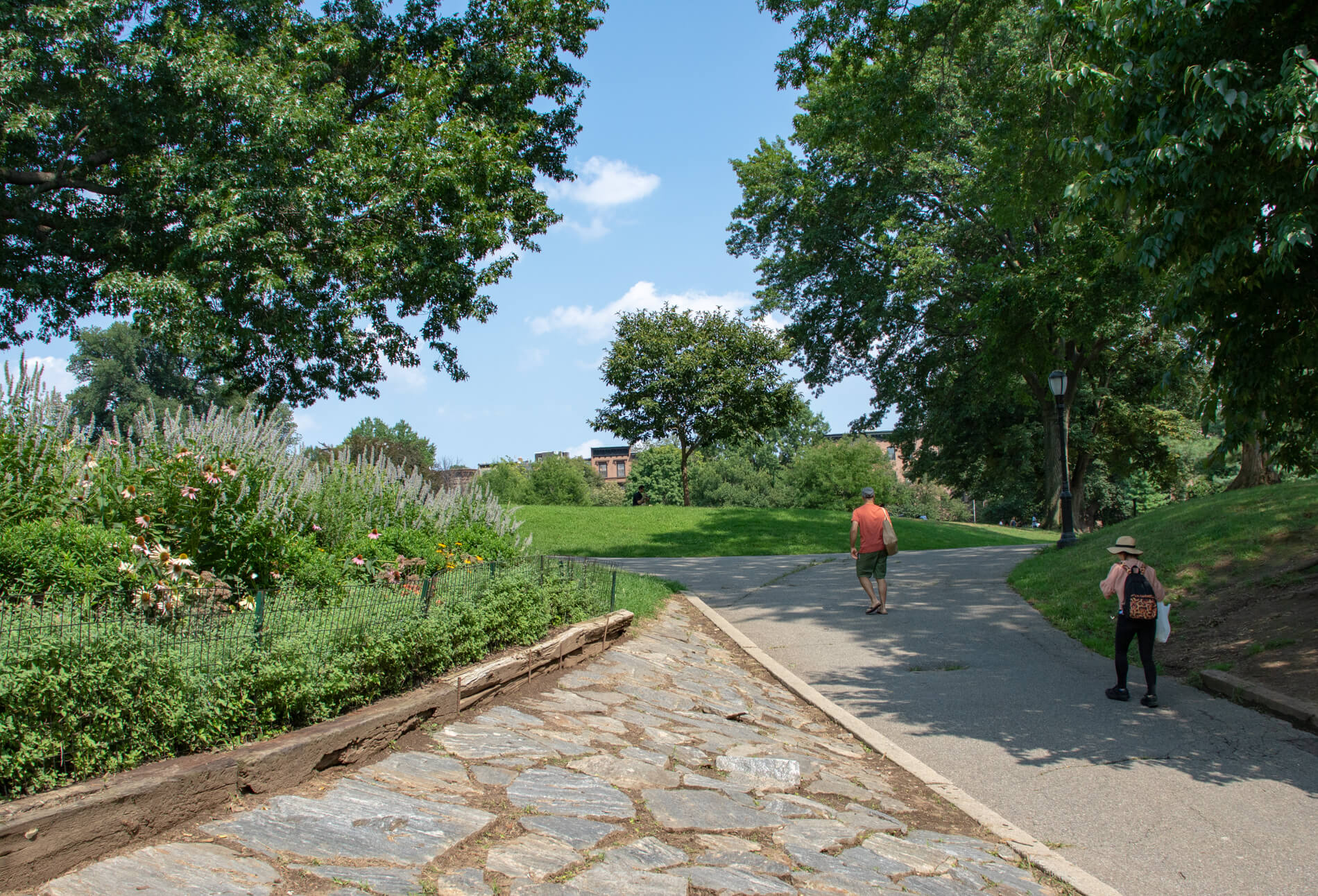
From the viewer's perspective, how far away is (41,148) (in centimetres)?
1492

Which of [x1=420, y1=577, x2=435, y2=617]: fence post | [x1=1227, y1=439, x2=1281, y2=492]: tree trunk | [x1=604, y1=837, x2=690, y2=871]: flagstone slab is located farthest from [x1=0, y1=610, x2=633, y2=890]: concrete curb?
[x1=1227, y1=439, x2=1281, y2=492]: tree trunk

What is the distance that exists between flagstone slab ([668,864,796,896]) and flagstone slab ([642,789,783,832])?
1.53 ft

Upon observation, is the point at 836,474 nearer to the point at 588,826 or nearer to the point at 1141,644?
the point at 1141,644

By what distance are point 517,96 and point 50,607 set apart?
A: 1564 centimetres

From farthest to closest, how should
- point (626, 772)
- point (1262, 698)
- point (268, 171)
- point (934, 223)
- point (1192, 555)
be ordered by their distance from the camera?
point (934, 223) < point (268, 171) < point (1192, 555) < point (1262, 698) < point (626, 772)

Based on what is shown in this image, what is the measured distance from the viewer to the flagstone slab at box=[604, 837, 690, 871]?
3818mm

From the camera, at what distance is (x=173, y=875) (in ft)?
9.86

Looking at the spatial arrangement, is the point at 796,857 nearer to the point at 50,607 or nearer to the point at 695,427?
the point at 50,607

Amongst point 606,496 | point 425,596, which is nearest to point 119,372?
point 606,496

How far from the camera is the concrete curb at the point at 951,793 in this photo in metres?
4.26

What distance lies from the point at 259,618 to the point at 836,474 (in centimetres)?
6811

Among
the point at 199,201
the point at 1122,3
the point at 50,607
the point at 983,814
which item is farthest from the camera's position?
the point at 199,201

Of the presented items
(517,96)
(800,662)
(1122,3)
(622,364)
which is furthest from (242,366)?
(622,364)

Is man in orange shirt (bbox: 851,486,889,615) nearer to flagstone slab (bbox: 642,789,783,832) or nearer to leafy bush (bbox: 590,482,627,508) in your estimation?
flagstone slab (bbox: 642,789,783,832)
